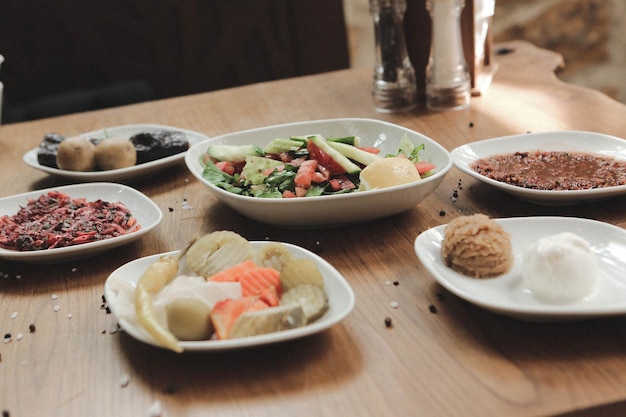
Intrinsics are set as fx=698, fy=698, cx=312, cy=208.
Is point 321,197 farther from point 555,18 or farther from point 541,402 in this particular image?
point 555,18

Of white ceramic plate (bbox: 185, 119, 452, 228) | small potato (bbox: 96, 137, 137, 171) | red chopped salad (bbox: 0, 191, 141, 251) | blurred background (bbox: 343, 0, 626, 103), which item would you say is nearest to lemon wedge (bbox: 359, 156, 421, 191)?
white ceramic plate (bbox: 185, 119, 452, 228)

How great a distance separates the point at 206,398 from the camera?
89 cm

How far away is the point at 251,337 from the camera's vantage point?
89 centimetres

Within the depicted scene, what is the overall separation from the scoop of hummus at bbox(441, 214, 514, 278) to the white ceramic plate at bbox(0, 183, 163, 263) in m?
0.55

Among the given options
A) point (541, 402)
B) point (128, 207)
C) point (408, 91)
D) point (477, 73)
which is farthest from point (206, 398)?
point (477, 73)

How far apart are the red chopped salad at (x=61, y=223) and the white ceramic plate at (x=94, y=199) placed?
0.03 metres

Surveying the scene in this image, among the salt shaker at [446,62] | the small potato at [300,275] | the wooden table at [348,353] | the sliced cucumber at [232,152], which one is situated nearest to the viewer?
the wooden table at [348,353]

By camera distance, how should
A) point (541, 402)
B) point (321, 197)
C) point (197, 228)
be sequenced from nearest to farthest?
point (541, 402), point (321, 197), point (197, 228)

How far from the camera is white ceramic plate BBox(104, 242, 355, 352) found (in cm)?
89

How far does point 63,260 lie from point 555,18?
8.91 feet

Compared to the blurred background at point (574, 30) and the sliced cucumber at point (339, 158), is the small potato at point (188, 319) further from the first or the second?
the blurred background at point (574, 30)

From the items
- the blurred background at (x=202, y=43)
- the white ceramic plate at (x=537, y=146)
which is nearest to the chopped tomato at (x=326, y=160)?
the white ceramic plate at (x=537, y=146)

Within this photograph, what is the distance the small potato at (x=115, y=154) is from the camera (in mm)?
1649

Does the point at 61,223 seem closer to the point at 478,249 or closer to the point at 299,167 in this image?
the point at 299,167
